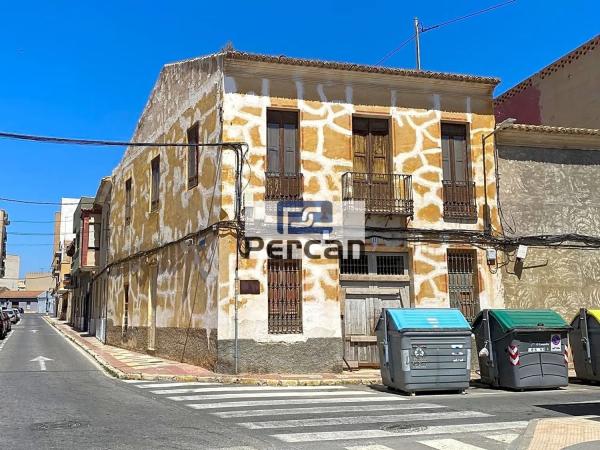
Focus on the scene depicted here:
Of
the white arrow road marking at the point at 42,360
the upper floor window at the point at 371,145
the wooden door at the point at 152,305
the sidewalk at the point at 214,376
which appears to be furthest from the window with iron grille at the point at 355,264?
the white arrow road marking at the point at 42,360

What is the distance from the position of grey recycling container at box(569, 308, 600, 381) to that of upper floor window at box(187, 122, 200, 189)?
10.2 m

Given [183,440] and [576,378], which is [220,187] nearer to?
[183,440]

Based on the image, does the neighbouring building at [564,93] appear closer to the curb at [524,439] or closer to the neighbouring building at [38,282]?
the curb at [524,439]

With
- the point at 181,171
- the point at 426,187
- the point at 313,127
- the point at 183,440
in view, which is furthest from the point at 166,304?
the point at 183,440

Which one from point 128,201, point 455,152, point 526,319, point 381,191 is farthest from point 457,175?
point 128,201

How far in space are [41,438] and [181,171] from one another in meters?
11.2

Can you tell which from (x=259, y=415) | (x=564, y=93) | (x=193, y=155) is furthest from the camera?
(x=564, y=93)

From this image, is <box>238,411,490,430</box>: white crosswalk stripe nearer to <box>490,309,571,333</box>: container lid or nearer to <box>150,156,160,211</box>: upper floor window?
<box>490,309,571,333</box>: container lid

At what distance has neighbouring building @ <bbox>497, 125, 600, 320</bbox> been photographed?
1630 cm

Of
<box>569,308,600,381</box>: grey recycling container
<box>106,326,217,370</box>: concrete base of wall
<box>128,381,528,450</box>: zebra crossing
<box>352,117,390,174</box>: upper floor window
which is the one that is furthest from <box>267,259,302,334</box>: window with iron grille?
<box>569,308,600,381</box>: grey recycling container

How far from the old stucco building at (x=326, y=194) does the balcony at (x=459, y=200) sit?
0.11 feet

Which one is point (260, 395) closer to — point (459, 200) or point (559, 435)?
point (559, 435)

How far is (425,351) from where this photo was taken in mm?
11383

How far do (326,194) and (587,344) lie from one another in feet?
22.7
